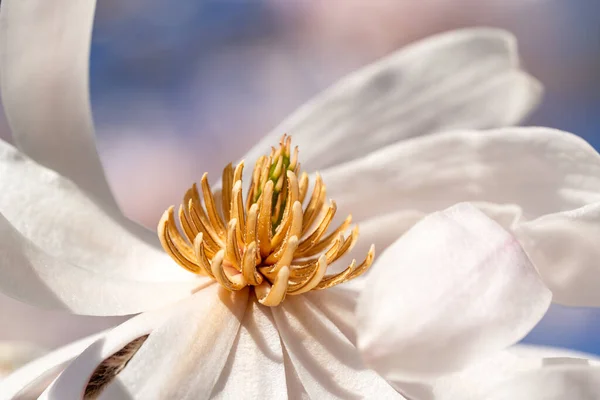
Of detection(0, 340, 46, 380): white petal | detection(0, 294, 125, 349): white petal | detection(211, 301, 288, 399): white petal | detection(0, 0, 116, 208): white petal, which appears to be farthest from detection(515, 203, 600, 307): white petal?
detection(0, 294, 125, 349): white petal

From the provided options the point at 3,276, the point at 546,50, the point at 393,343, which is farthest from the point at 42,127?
the point at 546,50

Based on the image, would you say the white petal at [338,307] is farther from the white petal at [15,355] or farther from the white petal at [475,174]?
the white petal at [15,355]

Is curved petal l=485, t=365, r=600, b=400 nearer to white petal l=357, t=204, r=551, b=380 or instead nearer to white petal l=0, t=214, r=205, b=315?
white petal l=357, t=204, r=551, b=380

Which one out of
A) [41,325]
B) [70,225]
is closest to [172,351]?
[70,225]

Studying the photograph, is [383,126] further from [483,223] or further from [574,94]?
[574,94]

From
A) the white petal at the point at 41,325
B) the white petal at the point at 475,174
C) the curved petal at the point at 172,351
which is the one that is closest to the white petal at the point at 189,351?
the curved petal at the point at 172,351
